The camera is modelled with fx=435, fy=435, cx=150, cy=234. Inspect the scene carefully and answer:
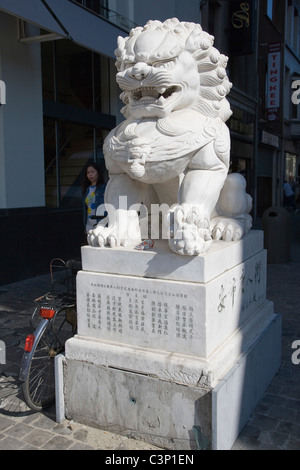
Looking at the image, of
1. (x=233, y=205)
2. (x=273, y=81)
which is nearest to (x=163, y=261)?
(x=233, y=205)

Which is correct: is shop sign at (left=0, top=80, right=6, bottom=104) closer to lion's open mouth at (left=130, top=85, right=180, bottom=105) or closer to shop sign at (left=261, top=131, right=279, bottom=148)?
lion's open mouth at (left=130, top=85, right=180, bottom=105)

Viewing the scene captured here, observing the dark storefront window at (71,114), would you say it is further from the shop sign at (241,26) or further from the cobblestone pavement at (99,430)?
the shop sign at (241,26)

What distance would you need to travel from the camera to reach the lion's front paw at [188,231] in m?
2.43

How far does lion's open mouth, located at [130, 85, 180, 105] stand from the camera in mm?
2734

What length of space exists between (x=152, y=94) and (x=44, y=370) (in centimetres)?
226

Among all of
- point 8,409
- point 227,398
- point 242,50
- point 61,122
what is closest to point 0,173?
point 61,122

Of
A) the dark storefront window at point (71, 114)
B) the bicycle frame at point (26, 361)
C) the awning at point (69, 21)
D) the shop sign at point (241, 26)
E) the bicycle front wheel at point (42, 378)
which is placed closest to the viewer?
the bicycle frame at point (26, 361)

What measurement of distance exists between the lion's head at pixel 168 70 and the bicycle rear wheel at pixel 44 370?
1.66 m

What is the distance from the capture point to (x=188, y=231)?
2.45 meters

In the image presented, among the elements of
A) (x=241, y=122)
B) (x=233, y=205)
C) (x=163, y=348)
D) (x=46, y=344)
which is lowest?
(x=46, y=344)

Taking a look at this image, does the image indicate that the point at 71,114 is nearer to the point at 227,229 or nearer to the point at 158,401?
the point at 227,229

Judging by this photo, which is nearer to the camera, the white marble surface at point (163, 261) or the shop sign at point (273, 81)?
the white marble surface at point (163, 261)

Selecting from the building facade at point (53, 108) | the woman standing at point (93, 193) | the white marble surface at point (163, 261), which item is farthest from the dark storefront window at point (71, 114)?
the white marble surface at point (163, 261)

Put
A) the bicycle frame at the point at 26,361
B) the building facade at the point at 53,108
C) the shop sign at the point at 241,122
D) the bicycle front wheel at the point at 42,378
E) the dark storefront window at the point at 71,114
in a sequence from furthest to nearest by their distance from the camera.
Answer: the shop sign at the point at 241,122 < the dark storefront window at the point at 71,114 < the building facade at the point at 53,108 < the bicycle front wheel at the point at 42,378 < the bicycle frame at the point at 26,361
